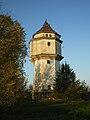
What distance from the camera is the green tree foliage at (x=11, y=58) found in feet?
74.1

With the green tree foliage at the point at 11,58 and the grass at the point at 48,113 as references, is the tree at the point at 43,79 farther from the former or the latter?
the grass at the point at 48,113

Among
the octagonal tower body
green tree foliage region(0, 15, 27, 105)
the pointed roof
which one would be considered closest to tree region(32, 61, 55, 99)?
the octagonal tower body

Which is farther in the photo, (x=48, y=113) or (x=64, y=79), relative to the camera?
(x=64, y=79)

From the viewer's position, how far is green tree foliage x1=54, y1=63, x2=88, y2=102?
134ft

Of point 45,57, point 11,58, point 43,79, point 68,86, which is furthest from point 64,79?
point 11,58

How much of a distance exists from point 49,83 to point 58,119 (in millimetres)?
30626

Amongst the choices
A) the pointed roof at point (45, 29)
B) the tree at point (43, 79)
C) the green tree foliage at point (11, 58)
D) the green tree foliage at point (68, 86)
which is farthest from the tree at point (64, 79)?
the green tree foliage at point (11, 58)

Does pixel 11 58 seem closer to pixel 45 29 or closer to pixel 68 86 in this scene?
pixel 68 86

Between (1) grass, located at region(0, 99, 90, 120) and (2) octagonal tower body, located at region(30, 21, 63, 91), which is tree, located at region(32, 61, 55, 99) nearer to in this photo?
(2) octagonal tower body, located at region(30, 21, 63, 91)

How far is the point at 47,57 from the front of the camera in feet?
171

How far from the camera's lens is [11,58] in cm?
2614

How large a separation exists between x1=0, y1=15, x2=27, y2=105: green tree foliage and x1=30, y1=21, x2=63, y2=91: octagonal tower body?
21.0 meters

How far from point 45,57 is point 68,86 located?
12189 millimetres

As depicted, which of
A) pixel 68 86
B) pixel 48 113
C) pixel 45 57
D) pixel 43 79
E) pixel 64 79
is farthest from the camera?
pixel 45 57
